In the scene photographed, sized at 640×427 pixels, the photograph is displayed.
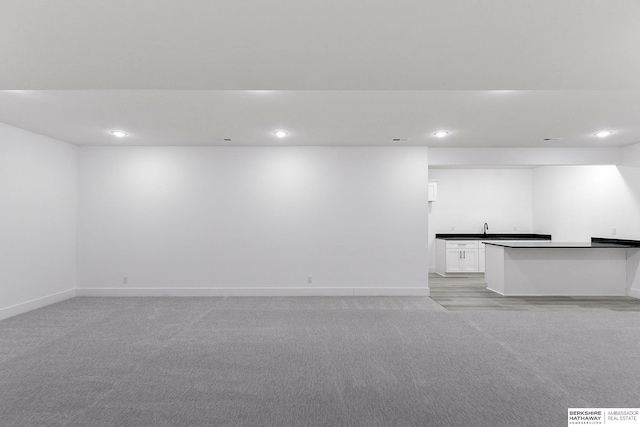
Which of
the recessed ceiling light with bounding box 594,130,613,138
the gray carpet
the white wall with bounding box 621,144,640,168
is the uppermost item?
the recessed ceiling light with bounding box 594,130,613,138

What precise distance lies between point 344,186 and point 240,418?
201 inches

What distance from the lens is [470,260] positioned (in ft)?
33.1

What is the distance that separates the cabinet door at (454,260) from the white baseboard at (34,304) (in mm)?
7956

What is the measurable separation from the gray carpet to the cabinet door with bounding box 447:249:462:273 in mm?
4032

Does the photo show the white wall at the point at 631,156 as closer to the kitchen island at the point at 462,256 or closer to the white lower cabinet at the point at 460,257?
the kitchen island at the point at 462,256

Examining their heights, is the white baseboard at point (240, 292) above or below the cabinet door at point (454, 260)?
below

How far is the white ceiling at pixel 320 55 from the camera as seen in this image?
2.23 meters

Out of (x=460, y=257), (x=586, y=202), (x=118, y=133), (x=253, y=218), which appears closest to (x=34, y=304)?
(x=118, y=133)

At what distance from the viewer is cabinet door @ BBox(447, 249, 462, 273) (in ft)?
32.8

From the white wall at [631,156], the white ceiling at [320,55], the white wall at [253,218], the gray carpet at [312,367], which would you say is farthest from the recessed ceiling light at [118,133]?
the white wall at [631,156]

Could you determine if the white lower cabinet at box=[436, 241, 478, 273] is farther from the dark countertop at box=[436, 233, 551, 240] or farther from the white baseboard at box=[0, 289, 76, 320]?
the white baseboard at box=[0, 289, 76, 320]

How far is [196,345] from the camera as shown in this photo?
174 inches

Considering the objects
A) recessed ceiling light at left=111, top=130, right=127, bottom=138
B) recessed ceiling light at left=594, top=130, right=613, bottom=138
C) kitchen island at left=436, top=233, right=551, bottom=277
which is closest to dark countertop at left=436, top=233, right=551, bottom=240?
kitchen island at left=436, top=233, right=551, bottom=277

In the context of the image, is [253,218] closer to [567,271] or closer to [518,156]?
[518,156]
